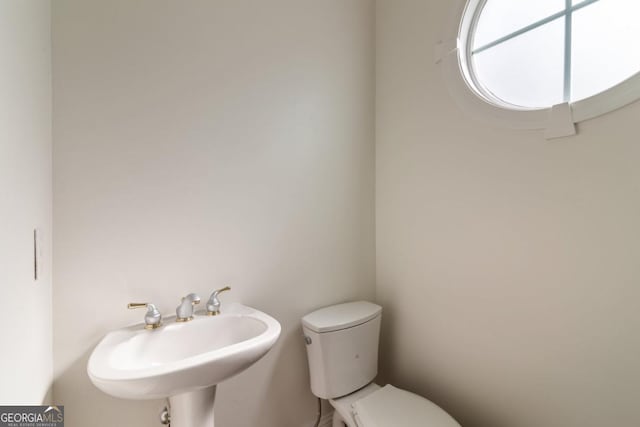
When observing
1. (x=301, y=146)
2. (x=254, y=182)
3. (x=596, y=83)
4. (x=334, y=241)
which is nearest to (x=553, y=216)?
(x=596, y=83)

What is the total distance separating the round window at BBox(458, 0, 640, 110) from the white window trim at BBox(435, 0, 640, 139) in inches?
→ 0.9

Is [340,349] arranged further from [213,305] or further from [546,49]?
[546,49]

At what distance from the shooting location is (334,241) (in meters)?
1.56

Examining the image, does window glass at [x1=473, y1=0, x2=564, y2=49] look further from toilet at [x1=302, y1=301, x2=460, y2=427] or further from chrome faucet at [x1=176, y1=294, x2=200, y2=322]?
chrome faucet at [x1=176, y1=294, x2=200, y2=322]

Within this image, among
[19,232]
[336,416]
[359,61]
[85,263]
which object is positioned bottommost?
[336,416]

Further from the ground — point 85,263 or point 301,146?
point 301,146

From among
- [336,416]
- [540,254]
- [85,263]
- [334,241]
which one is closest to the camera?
[85,263]

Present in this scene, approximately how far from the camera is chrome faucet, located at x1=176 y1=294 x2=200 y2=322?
1043 mm

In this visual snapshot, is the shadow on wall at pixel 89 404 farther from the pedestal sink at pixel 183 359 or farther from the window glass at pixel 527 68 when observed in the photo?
the window glass at pixel 527 68

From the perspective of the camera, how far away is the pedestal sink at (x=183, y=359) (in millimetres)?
708

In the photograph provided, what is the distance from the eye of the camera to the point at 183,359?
96 centimetres

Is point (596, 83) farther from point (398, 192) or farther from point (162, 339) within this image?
point (162, 339)

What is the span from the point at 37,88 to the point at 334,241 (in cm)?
126

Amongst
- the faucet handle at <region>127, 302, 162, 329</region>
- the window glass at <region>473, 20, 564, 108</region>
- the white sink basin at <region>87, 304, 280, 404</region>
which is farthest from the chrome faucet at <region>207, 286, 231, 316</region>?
the window glass at <region>473, 20, 564, 108</region>
